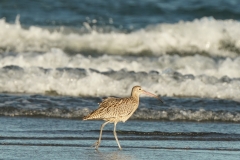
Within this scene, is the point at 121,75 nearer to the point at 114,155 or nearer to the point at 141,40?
the point at 141,40

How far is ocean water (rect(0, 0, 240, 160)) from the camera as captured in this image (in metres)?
9.28

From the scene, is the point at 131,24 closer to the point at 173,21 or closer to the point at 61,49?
the point at 173,21

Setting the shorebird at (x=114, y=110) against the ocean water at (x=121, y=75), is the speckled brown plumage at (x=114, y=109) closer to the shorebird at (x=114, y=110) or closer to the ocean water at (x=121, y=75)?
the shorebird at (x=114, y=110)

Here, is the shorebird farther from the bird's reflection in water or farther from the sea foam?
the sea foam

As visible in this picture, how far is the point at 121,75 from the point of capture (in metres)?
13.8

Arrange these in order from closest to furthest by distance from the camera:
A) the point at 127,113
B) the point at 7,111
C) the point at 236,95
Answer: the point at 127,113 < the point at 7,111 < the point at 236,95

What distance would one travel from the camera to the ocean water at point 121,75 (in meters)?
9.28

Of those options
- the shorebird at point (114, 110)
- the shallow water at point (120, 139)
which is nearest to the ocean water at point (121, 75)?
the shallow water at point (120, 139)

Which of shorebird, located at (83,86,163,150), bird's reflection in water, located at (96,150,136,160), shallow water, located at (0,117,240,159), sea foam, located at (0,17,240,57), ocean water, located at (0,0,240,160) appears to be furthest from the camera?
sea foam, located at (0,17,240,57)

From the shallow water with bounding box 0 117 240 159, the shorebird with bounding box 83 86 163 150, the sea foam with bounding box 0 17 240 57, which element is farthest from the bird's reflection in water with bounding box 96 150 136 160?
the sea foam with bounding box 0 17 240 57

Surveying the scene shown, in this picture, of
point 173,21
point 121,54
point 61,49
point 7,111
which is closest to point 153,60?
point 121,54

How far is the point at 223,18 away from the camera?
63.4 ft

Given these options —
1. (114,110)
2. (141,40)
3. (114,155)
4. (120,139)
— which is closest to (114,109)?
(114,110)

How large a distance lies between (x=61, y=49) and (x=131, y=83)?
11.4 feet
